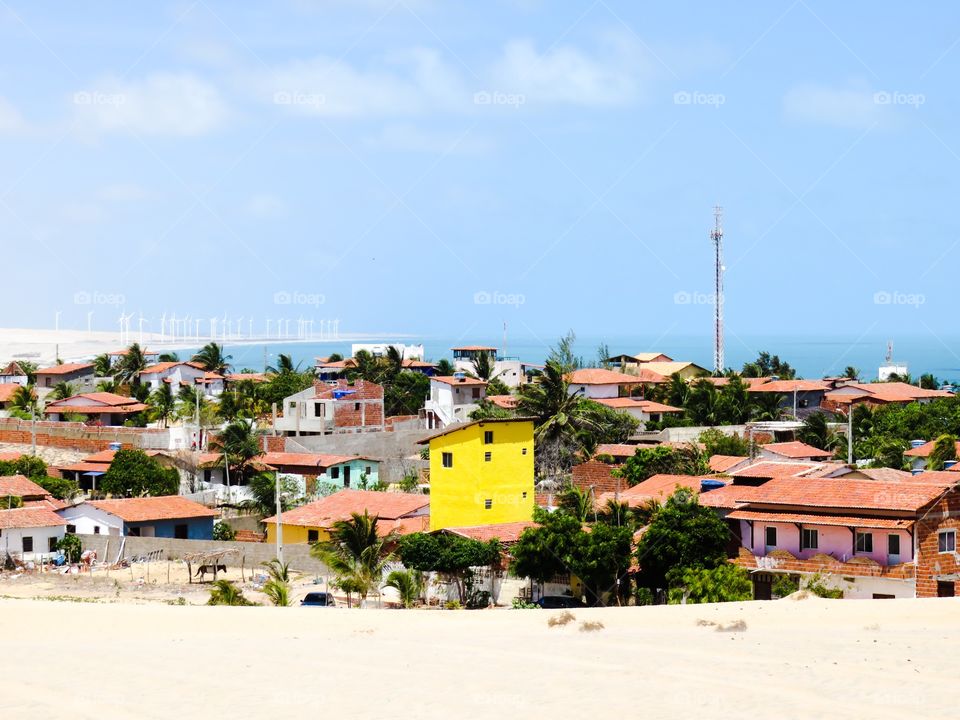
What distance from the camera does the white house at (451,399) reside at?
73.1m

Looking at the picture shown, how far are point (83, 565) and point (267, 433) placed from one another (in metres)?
24.0

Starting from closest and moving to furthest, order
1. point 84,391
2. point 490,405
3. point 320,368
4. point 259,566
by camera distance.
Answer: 1. point 259,566
2. point 490,405
3. point 84,391
4. point 320,368

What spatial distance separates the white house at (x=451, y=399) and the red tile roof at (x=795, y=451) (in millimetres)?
20963

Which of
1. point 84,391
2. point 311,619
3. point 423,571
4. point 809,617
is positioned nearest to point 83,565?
point 423,571

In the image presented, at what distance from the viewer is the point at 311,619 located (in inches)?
1038

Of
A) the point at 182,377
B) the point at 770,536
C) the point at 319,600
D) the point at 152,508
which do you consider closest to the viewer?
the point at 770,536

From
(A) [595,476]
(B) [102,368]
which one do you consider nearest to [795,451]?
(A) [595,476]

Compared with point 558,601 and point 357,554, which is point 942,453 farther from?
point 357,554

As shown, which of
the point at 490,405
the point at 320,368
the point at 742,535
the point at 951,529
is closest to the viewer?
the point at 951,529

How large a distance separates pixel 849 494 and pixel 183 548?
22487mm

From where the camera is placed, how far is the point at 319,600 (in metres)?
32.9

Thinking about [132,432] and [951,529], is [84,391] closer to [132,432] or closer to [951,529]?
[132,432]

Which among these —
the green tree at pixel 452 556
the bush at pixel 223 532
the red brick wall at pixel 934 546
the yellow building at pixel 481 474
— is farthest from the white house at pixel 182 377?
the red brick wall at pixel 934 546

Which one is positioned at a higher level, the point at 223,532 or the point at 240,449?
the point at 240,449
